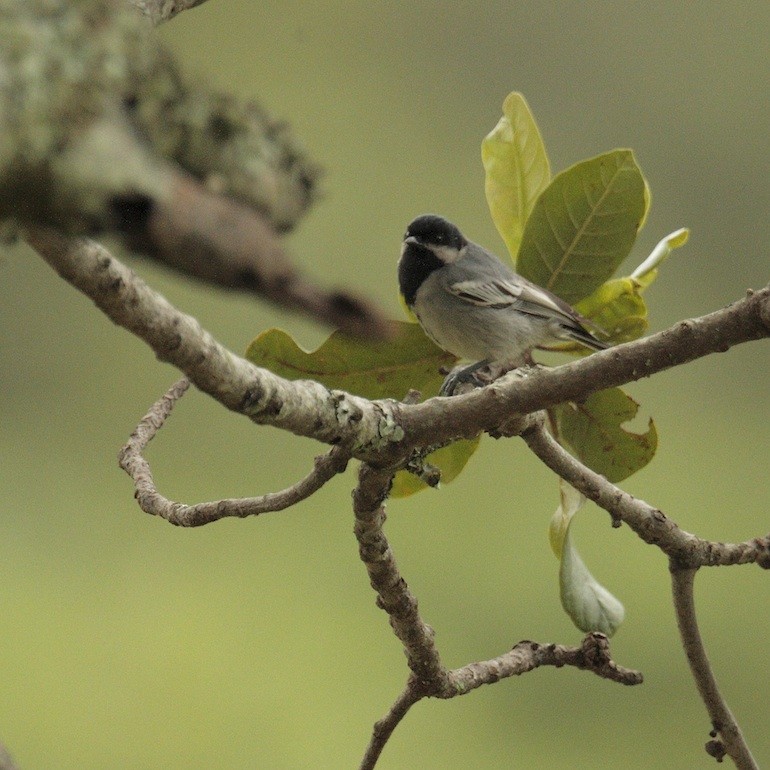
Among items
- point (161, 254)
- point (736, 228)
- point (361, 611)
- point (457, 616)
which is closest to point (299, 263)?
point (161, 254)

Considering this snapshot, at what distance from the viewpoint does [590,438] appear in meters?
1.16

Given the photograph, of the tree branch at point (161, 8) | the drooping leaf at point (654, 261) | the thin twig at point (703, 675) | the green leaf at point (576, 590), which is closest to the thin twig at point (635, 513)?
the thin twig at point (703, 675)

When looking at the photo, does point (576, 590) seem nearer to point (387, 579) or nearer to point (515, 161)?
point (387, 579)

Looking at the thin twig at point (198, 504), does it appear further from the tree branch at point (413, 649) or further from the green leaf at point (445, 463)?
the green leaf at point (445, 463)

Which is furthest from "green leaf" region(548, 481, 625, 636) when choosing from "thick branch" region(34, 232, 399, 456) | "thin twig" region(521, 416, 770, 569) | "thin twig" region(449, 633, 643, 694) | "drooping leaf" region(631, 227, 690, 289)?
"thick branch" region(34, 232, 399, 456)

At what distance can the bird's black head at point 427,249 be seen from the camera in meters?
1.61

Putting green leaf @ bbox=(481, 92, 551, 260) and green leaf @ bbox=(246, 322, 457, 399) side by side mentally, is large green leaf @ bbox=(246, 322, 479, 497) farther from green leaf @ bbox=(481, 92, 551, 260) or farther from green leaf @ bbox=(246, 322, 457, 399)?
green leaf @ bbox=(481, 92, 551, 260)

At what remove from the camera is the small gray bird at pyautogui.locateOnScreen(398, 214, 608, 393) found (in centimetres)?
135

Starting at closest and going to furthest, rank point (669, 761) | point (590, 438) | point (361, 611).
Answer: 1. point (590, 438)
2. point (669, 761)
3. point (361, 611)

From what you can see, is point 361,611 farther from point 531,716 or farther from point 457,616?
point 531,716

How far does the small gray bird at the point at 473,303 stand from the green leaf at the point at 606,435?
123mm

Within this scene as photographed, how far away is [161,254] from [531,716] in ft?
10.4

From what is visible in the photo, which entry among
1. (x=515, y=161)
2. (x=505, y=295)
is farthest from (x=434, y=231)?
(x=515, y=161)

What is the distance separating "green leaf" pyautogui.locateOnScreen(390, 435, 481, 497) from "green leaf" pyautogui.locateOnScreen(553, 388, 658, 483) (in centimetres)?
10
